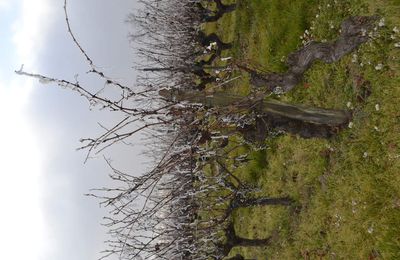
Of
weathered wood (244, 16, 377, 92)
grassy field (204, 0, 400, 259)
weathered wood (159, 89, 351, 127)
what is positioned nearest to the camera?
weathered wood (159, 89, 351, 127)

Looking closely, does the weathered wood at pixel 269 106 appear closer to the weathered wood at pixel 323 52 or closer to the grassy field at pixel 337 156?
the grassy field at pixel 337 156

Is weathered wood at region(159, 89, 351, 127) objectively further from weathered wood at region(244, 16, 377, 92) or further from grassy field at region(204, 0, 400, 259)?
weathered wood at region(244, 16, 377, 92)

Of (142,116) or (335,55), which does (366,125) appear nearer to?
(335,55)

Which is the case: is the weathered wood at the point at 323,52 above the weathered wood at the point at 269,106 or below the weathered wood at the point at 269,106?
above

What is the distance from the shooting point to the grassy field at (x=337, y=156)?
7.00 metres

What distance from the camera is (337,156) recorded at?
8.23m

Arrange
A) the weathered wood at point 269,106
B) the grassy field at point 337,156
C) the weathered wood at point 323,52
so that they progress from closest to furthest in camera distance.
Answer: the weathered wood at point 269,106 → the grassy field at point 337,156 → the weathered wood at point 323,52

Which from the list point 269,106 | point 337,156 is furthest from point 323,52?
point 337,156

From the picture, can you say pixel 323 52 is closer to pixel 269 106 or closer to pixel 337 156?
pixel 269 106

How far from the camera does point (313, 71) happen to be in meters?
9.48

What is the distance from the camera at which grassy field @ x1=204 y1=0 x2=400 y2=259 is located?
23.0ft

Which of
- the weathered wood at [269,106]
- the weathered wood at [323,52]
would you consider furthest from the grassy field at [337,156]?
the weathered wood at [269,106]

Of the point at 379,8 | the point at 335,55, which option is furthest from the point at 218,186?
the point at 379,8

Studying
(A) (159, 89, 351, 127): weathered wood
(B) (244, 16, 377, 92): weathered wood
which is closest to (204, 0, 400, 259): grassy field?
(B) (244, 16, 377, 92): weathered wood
